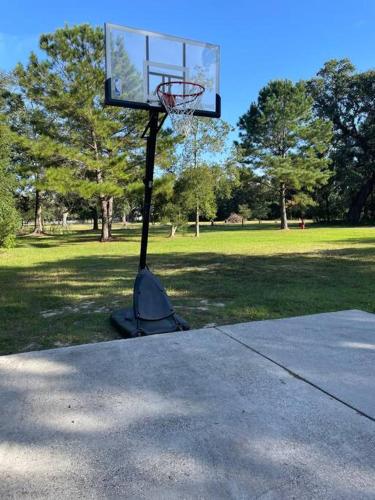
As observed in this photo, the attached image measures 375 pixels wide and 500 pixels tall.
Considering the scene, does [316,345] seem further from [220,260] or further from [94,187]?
[94,187]

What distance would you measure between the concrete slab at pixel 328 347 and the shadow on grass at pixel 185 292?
577 millimetres

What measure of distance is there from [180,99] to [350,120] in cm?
3698

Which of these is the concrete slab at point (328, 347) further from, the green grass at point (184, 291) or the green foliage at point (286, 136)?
the green foliage at point (286, 136)

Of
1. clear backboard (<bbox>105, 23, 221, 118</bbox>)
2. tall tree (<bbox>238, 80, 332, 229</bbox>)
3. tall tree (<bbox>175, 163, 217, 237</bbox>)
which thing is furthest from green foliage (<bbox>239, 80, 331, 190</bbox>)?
clear backboard (<bbox>105, 23, 221, 118</bbox>)

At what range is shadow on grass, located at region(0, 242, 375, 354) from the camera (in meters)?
4.93

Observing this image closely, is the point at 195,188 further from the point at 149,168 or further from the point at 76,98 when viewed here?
the point at 149,168

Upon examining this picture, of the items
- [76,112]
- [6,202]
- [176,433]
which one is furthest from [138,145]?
[176,433]

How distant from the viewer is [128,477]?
2.01 meters

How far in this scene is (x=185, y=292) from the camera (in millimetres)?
6984

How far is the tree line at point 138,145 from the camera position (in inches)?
739

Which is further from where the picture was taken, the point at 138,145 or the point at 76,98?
the point at 138,145

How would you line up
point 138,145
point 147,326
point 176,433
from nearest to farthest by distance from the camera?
point 176,433 < point 147,326 < point 138,145

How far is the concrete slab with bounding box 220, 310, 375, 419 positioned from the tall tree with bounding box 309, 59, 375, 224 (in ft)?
114

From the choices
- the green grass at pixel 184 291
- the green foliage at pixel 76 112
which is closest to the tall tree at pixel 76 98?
the green foliage at pixel 76 112
